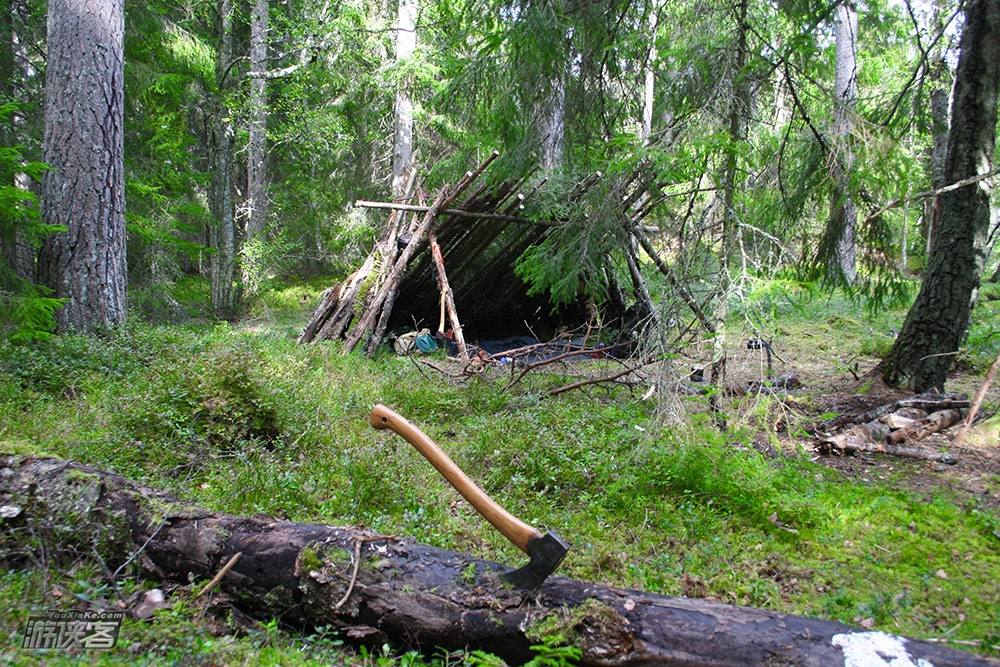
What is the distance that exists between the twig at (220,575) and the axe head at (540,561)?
1135 mm

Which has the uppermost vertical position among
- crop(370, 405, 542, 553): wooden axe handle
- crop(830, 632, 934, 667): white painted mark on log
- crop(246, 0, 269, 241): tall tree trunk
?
crop(246, 0, 269, 241): tall tree trunk

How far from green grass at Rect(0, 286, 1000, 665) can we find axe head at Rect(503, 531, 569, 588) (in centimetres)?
28

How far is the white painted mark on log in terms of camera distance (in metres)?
1.87

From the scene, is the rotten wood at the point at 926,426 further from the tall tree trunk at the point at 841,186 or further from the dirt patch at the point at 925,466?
the tall tree trunk at the point at 841,186

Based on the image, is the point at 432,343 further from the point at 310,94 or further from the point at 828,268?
the point at 310,94

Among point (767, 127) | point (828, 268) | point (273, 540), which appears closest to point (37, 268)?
point (273, 540)

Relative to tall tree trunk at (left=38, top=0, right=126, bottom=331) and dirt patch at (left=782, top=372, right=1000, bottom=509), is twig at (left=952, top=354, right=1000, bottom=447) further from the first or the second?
tall tree trunk at (left=38, top=0, right=126, bottom=331)

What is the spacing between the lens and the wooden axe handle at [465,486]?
2266mm

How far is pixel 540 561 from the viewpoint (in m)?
2.22

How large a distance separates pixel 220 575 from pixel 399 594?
755mm

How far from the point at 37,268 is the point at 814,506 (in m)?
7.71

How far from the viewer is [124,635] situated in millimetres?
2053

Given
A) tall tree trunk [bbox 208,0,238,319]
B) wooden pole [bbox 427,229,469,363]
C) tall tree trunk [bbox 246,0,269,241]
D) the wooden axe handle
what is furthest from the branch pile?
tall tree trunk [bbox 246,0,269,241]

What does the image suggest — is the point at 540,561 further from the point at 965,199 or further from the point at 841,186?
the point at 965,199
